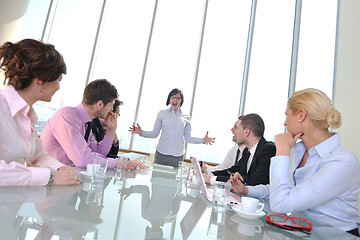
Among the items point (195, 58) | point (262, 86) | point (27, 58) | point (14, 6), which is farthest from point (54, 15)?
point (27, 58)

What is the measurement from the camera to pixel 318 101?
1.32 metres

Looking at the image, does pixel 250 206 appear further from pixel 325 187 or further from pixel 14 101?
pixel 14 101

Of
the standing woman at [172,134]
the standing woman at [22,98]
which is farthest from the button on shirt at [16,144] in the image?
the standing woman at [172,134]

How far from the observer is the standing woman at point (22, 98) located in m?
1.05

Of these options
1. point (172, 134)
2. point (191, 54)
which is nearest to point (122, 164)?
point (172, 134)

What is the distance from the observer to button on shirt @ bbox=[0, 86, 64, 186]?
97cm

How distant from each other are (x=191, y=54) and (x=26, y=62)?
4.39m

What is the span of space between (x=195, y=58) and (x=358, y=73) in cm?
279

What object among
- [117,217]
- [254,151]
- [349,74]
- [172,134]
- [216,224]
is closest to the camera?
[117,217]

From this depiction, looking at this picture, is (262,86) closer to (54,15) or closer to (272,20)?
(272,20)

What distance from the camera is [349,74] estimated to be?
4.09m

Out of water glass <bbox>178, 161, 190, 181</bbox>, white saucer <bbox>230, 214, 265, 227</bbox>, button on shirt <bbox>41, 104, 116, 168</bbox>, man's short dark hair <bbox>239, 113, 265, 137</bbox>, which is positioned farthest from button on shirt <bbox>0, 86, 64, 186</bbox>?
man's short dark hair <bbox>239, 113, 265, 137</bbox>

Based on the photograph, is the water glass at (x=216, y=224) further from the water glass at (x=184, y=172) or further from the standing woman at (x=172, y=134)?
the standing woman at (x=172, y=134)

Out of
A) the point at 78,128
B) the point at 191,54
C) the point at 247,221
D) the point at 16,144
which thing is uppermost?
the point at 191,54
